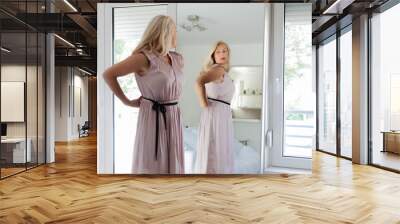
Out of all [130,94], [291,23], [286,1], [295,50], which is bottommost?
[130,94]

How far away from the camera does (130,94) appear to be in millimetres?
4668

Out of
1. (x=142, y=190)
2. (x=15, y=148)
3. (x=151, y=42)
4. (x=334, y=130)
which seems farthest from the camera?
(x=334, y=130)

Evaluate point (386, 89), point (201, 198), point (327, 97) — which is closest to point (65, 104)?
point (327, 97)

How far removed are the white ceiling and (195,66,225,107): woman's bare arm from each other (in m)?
0.39

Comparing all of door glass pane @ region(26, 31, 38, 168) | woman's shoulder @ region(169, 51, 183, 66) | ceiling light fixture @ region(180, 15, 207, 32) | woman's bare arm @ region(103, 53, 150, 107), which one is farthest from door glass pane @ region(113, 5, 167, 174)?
door glass pane @ region(26, 31, 38, 168)

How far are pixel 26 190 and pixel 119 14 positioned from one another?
2535 millimetres

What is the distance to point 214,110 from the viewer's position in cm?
485

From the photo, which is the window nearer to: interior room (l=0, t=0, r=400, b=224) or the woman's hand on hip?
interior room (l=0, t=0, r=400, b=224)

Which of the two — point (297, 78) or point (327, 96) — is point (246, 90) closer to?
point (297, 78)

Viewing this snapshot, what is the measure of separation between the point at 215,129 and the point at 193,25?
1.42 metres

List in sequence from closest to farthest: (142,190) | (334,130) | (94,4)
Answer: (142,190)
(94,4)
(334,130)

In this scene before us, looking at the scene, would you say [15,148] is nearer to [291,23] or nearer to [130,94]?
[130,94]

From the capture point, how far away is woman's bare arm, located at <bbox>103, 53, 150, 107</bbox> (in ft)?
15.0

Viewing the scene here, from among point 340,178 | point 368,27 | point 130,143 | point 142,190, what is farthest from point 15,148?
point 368,27
